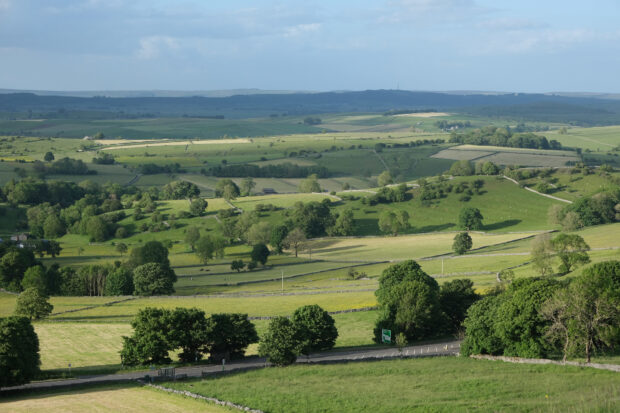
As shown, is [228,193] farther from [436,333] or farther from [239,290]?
[436,333]

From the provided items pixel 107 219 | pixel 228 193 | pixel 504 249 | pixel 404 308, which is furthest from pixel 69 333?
pixel 228 193

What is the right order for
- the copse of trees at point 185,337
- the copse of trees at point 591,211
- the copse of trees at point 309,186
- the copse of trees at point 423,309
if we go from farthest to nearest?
1. the copse of trees at point 309,186
2. the copse of trees at point 591,211
3. the copse of trees at point 423,309
4. the copse of trees at point 185,337

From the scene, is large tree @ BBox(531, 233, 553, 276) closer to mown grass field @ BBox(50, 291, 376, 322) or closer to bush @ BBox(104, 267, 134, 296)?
mown grass field @ BBox(50, 291, 376, 322)

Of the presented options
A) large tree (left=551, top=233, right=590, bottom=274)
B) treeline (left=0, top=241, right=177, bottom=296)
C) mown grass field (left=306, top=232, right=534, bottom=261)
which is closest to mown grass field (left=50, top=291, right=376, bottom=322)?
treeline (left=0, top=241, right=177, bottom=296)

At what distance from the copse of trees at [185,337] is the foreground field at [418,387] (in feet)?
23.6

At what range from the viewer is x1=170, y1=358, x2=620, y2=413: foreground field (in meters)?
41.4

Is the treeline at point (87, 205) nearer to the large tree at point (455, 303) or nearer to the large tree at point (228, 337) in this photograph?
the large tree at point (228, 337)

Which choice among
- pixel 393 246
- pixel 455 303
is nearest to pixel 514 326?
pixel 455 303

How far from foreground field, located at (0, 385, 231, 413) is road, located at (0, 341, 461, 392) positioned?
9.75 ft

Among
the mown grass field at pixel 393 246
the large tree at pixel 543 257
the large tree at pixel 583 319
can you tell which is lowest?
the mown grass field at pixel 393 246

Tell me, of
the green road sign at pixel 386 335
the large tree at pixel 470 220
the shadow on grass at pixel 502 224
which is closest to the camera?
the green road sign at pixel 386 335

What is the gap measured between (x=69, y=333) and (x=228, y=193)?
102595mm

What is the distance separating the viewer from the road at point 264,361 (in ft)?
177

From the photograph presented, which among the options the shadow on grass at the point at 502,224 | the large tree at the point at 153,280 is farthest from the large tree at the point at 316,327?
the shadow on grass at the point at 502,224
